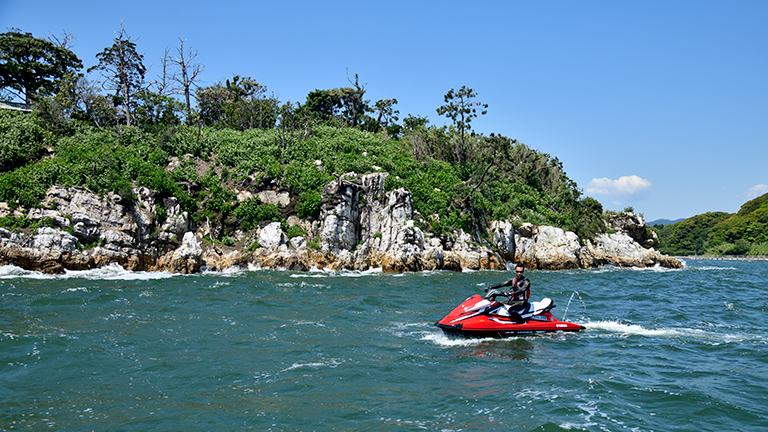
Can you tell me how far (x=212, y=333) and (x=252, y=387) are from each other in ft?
12.0

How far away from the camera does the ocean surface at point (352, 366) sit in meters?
5.86

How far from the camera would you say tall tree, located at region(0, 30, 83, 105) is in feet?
119

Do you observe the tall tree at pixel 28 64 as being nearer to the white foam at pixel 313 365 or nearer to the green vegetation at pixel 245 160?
the green vegetation at pixel 245 160

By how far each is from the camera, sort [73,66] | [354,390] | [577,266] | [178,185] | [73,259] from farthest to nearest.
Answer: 1. [73,66]
2. [577,266]
3. [178,185]
4. [73,259]
5. [354,390]

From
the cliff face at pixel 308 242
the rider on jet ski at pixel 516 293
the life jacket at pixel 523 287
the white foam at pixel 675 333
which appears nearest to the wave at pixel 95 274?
the cliff face at pixel 308 242

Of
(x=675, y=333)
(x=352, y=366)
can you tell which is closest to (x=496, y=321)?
(x=352, y=366)

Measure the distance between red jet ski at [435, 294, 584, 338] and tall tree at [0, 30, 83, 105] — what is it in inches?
1612

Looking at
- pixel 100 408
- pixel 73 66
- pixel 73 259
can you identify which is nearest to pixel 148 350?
pixel 100 408

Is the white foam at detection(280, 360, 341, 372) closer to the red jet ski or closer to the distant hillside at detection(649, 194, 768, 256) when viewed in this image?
the red jet ski

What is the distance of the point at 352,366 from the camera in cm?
800

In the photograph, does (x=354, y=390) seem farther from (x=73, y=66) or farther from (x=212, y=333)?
(x=73, y=66)

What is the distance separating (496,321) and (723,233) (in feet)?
298

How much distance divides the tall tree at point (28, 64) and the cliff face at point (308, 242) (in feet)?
77.3

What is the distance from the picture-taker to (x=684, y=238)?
308 feet
